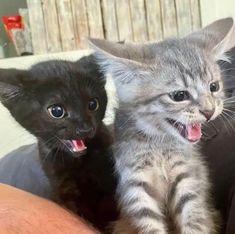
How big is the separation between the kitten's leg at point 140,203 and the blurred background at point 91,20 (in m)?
1.31

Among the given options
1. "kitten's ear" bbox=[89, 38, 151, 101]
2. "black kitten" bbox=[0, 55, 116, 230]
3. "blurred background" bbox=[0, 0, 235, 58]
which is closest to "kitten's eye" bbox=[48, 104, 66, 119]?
"black kitten" bbox=[0, 55, 116, 230]

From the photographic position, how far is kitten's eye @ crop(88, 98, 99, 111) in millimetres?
1068

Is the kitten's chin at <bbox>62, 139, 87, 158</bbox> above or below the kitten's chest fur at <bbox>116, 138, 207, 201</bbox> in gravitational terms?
above

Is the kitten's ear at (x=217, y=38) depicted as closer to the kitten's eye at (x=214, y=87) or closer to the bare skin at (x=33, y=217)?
the kitten's eye at (x=214, y=87)

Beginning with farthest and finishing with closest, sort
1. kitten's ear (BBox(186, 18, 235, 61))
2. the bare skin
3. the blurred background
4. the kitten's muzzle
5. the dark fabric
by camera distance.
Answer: the blurred background
the dark fabric
kitten's ear (BBox(186, 18, 235, 61))
the kitten's muzzle
the bare skin

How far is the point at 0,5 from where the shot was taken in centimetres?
246

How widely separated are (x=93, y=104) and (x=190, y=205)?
289 millimetres

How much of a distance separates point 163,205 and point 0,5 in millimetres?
1686

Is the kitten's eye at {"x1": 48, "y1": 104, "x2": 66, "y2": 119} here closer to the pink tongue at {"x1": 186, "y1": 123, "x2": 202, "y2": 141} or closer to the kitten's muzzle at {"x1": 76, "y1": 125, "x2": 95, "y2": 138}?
the kitten's muzzle at {"x1": 76, "y1": 125, "x2": 95, "y2": 138}

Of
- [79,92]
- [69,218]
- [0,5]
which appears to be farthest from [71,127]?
[0,5]

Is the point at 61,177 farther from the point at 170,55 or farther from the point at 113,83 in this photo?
the point at 170,55

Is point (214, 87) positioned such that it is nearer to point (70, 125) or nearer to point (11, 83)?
point (70, 125)

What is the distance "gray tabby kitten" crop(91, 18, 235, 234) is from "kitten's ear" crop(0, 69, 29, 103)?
0.55 feet

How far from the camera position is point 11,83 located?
1.04 metres
